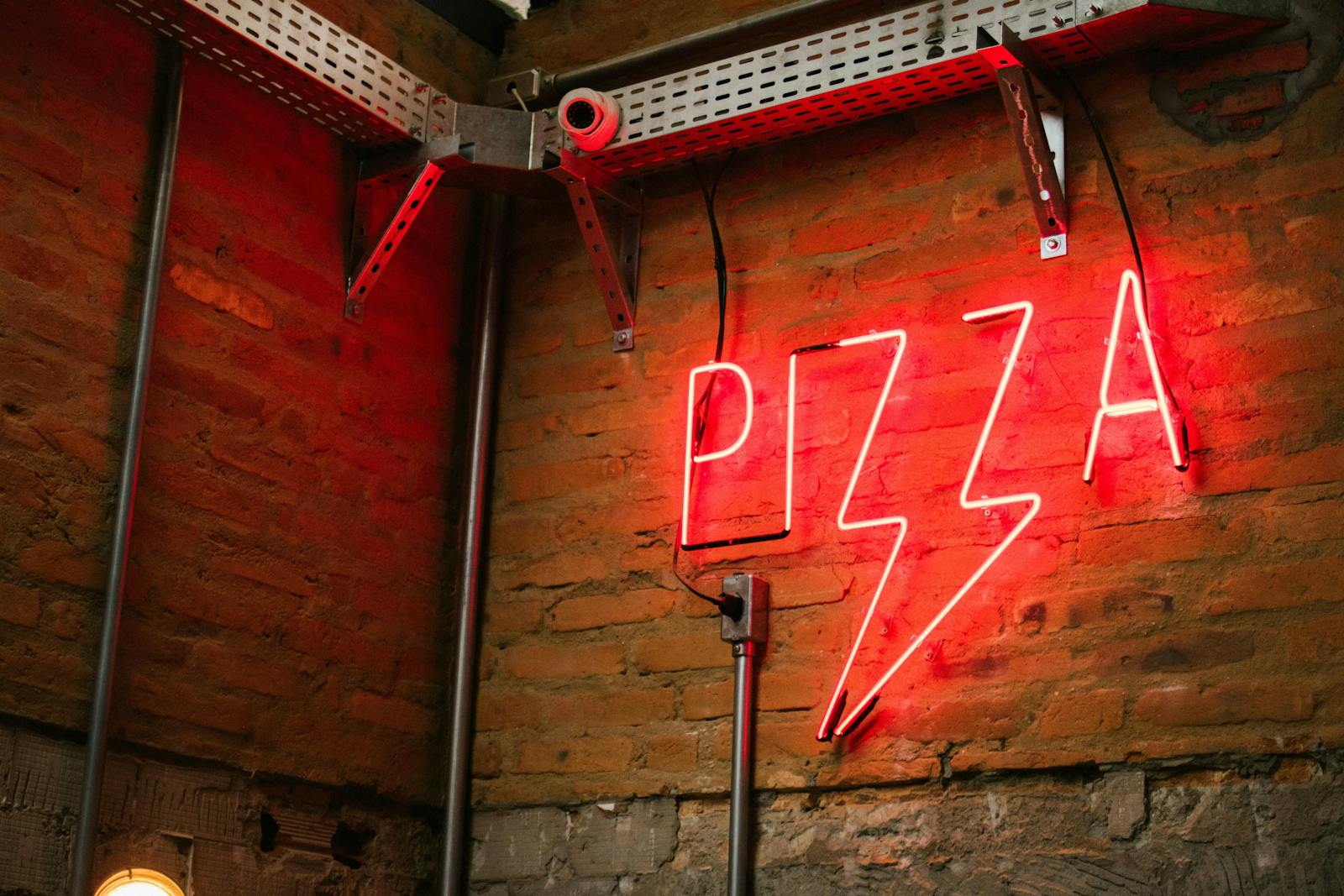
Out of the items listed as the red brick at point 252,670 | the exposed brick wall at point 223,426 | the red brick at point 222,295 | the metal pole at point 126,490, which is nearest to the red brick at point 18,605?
the exposed brick wall at point 223,426

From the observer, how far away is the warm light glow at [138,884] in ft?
9.66

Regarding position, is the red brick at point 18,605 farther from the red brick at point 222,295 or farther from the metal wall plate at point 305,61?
the metal wall plate at point 305,61

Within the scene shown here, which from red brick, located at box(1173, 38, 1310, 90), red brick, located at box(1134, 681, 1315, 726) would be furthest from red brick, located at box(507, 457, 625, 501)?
red brick, located at box(1173, 38, 1310, 90)

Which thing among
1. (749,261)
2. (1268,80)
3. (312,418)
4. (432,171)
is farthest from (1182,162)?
(312,418)

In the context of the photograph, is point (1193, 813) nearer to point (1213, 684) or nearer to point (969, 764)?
point (1213, 684)

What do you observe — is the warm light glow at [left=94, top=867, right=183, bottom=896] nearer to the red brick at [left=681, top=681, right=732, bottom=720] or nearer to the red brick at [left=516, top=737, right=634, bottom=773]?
the red brick at [left=516, top=737, right=634, bottom=773]

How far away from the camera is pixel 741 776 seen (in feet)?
10.5

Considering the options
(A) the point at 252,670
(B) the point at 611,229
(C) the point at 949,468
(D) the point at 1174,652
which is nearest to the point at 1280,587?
(D) the point at 1174,652

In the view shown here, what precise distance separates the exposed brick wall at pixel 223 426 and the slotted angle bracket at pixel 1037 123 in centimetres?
148

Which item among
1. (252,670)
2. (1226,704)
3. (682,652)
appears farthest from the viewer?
(682,652)

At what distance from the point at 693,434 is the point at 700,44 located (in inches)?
35.1

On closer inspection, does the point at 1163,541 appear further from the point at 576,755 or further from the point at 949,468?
the point at 576,755

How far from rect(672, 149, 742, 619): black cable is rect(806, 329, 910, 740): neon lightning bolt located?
219 millimetres

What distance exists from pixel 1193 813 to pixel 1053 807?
25cm
